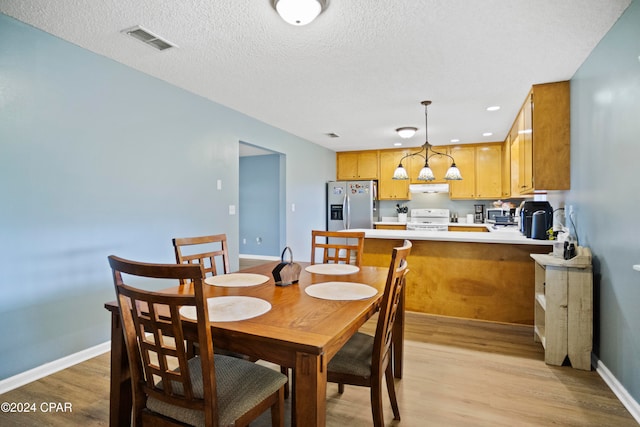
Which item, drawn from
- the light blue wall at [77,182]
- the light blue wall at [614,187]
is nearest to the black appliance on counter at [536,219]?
the light blue wall at [614,187]

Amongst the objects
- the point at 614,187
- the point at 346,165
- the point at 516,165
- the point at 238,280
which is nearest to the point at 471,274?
the point at 614,187

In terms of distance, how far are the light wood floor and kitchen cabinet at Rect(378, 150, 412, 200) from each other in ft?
13.8

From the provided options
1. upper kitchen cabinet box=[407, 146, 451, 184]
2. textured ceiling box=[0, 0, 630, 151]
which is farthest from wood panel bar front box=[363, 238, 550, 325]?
upper kitchen cabinet box=[407, 146, 451, 184]

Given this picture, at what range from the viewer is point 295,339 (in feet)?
3.56

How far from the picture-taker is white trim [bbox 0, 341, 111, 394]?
2092mm

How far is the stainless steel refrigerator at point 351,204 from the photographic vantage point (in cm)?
641

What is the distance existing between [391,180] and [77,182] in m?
5.29

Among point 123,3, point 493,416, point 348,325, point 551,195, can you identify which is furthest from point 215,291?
point 551,195

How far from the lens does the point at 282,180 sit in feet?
16.9

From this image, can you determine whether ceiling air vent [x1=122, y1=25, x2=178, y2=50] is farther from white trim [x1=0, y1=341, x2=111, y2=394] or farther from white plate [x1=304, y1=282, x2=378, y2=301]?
white trim [x1=0, y1=341, x2=111, y2=394]

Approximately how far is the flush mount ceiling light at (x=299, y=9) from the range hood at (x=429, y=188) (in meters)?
4.91

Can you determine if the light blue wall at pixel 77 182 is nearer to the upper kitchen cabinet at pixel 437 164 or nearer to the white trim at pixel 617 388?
the white trim at pixel 617 388

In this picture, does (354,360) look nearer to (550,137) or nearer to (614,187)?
(614,187)

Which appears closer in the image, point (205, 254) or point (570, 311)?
point (205, 254)
